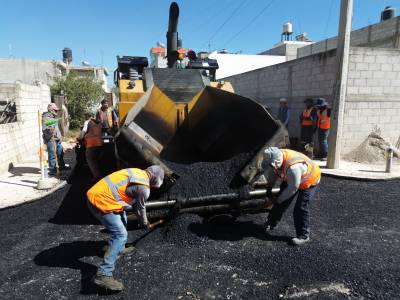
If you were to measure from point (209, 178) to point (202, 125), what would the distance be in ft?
4.76

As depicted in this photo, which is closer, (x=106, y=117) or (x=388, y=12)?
(x=106, y=117)

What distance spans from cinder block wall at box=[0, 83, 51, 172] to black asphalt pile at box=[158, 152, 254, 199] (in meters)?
4.52

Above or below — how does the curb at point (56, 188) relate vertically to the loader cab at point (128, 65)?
below

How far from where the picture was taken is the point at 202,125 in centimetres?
505

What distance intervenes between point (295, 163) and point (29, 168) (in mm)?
5922

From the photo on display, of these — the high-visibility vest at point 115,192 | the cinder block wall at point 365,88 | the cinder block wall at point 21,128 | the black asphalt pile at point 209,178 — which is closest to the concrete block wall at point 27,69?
the cinder block wall at point 21,128

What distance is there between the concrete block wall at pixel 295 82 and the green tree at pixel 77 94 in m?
7.11

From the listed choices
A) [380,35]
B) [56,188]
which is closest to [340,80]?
[56,188]

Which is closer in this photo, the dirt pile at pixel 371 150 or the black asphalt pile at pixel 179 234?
the black asphalt pile at pixel 179 234

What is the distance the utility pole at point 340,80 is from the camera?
6.14 m

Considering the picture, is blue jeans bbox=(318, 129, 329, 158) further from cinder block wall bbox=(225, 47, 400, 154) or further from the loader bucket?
the loader bucket

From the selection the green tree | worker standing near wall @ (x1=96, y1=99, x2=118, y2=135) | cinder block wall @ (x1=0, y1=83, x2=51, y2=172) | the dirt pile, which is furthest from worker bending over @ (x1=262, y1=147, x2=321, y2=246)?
the green tree

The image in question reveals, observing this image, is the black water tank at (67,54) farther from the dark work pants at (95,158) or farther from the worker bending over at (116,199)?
the worker bending over at (116,199)

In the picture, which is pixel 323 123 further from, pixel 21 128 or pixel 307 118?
pixel 21 128
